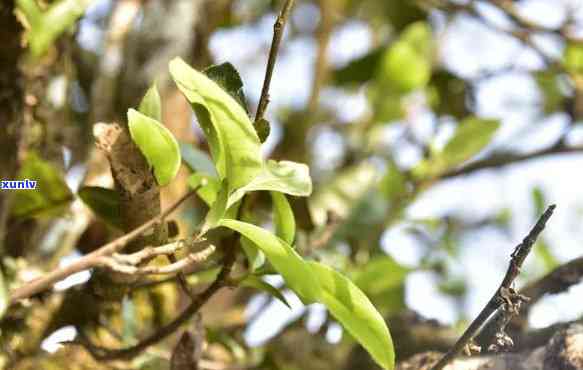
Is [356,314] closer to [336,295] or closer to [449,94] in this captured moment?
[336,295]

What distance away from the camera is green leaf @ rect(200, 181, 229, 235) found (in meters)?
0.37

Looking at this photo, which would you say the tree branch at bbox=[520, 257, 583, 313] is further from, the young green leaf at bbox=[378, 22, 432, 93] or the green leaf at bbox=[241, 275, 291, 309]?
the young green leaf at bbox=[378, 22, 432, 93]

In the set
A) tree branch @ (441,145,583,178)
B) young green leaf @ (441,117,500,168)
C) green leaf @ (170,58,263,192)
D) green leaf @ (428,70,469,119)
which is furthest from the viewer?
green leaf @ (428,70,469,119)

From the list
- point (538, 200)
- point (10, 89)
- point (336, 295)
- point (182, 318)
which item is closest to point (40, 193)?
point (10, 89)

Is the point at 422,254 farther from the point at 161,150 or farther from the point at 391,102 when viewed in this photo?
the point at 161,150

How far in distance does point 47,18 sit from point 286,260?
9.6 inches

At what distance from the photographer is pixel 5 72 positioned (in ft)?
1.91

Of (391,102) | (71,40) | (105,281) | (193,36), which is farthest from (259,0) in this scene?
(105,281)

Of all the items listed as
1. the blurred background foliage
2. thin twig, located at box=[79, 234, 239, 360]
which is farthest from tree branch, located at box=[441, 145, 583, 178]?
thin twig, located at box=[79, 234, 239, 360]

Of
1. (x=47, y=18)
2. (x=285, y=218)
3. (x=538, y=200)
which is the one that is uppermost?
(x=47, y=18)

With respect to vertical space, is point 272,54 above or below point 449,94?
above

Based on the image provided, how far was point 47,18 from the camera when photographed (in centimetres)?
52

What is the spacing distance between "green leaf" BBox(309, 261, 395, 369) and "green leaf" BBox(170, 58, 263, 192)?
5 centimetres

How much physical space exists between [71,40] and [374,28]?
2.31 ft
